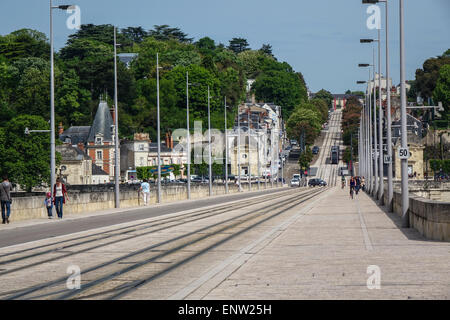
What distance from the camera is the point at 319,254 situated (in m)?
17.4

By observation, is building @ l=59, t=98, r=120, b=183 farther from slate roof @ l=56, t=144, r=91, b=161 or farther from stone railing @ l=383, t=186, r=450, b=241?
stone railing @ l=383, t=186, r=450, b=241

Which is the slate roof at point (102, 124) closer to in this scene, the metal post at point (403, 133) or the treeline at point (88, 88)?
the treeline at point (88, 88)

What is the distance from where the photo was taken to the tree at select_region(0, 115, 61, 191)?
344ft

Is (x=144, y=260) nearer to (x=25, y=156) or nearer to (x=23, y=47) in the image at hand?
(x=25, y=156)

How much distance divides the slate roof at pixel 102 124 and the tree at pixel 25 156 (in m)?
36.4

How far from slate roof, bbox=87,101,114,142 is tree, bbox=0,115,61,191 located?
36.4 metres

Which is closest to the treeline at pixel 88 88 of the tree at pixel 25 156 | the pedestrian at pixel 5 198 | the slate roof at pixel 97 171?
the slate roof at pixel 97 171

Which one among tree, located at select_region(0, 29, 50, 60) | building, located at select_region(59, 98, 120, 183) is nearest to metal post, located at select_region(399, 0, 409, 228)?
building, located at select_region(59, 98, 120, 183)

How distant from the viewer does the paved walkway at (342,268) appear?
11.4m

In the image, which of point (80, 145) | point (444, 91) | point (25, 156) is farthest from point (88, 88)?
point (444, 91)
